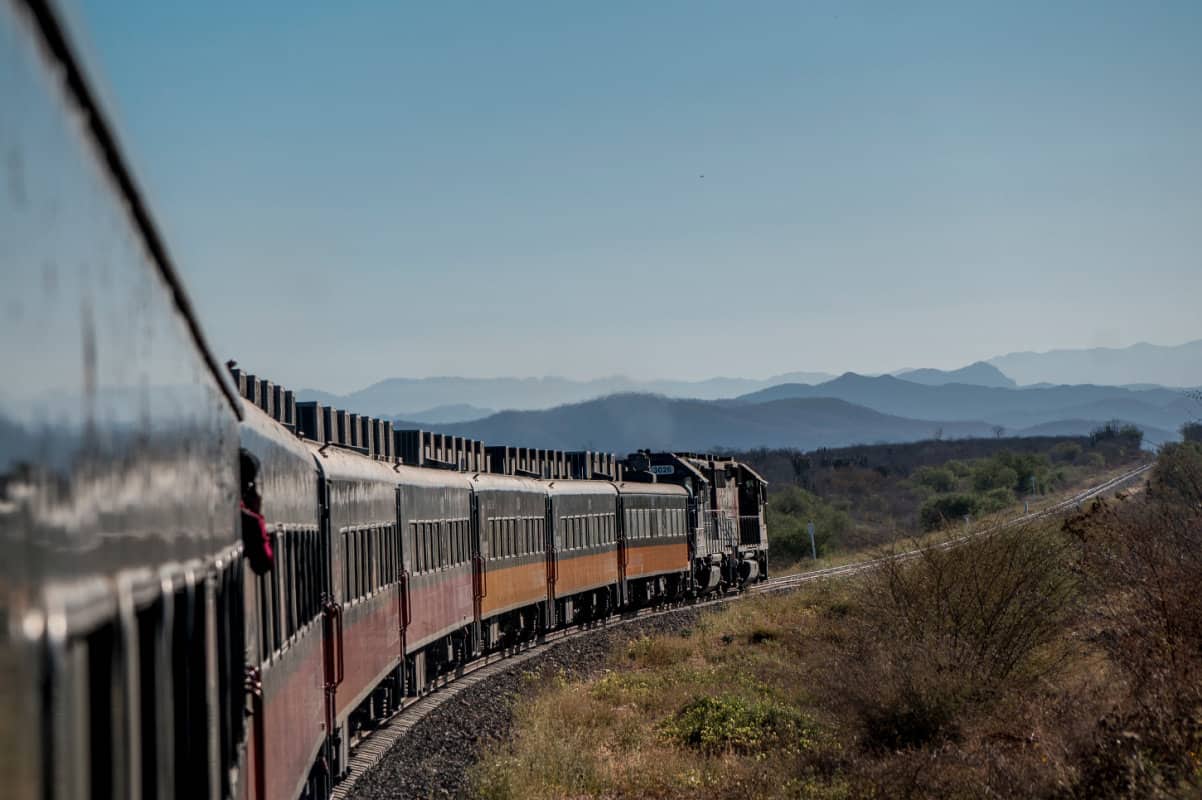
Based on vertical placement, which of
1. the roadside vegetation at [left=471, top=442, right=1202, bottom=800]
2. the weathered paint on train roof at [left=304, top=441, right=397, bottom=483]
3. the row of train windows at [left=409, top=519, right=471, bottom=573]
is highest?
the weathered paint on train roof at [left=304, top=441, right=397, bottom=483]

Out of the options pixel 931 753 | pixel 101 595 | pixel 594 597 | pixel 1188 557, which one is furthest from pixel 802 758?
pixel 594 597

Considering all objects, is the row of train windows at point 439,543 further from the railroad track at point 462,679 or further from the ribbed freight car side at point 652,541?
the ribbed freight car side at point 652,541

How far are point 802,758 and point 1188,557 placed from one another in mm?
5337

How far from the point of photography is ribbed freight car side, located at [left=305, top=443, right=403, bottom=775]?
1184cm

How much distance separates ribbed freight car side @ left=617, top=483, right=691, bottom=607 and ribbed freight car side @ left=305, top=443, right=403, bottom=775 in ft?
56.8

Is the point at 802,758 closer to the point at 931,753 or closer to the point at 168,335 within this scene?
the point at 931,753

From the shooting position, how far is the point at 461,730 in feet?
56.5

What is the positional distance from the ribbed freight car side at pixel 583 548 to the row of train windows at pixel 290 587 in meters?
17.6

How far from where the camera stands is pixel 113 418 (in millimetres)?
2508

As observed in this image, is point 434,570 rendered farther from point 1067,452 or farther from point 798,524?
point 1067,452

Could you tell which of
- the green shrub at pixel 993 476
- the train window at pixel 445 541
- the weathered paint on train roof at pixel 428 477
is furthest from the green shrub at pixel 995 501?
the train window at pixel 445 541

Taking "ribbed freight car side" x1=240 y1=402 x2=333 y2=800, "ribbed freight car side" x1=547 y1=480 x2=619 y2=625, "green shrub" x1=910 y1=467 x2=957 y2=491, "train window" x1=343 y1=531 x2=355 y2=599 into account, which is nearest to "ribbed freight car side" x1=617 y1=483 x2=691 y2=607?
"ribbed freight car side" x1=547 y1=480 x2=619 y2=625

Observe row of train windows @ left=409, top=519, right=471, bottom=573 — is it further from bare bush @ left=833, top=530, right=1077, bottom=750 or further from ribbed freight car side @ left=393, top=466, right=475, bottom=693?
bare bush @ left=833, top=530, right=1077, bottom=750

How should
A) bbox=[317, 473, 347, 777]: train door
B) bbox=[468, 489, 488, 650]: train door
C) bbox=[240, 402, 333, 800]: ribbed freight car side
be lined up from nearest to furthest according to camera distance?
1. bbox=[240, 402, 333, 800]: ribbed freight car side
2. bbox=[317, 473, 347, 777]: train door
3. bbox=[468, 489, 488, 650]: train door
